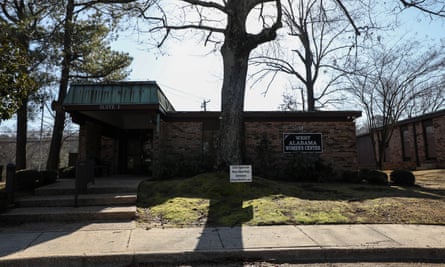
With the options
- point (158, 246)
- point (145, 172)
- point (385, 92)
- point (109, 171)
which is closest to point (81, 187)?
point (158, 246)

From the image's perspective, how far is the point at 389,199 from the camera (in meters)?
8.61

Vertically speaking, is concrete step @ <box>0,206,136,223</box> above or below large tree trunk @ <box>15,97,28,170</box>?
below

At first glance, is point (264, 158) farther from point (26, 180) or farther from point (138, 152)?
point (26, 180)

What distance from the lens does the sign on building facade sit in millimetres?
13875

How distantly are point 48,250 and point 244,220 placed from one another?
3718 mm

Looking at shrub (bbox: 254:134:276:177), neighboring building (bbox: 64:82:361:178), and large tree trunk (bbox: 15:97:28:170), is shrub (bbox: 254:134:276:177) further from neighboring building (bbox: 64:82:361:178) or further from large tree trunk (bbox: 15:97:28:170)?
large tree trunk (bbox: 15:97:28:170)

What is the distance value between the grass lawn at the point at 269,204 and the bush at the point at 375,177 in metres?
1.67

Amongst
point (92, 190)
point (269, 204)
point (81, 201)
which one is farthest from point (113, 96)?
point (269, 204)

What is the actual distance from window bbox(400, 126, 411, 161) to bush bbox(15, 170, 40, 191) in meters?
22.1

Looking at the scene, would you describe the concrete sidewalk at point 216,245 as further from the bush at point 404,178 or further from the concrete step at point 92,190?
the bush at point 404,178

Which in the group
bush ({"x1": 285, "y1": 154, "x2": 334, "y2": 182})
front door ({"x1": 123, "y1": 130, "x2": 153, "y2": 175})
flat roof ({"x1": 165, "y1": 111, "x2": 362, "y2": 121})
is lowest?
bush ({"x1": 285, "y1": 154, "x2": 334, "y2": 182})

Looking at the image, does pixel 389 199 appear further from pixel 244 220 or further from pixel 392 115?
pixel 392 115

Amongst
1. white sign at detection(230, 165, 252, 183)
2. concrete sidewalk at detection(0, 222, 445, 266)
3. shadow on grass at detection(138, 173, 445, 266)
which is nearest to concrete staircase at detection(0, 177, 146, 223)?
shadow on grass at detection(138, 173, 445, 266)

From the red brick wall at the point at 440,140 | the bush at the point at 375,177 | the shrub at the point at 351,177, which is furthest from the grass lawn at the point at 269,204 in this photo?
the red brick wall at the point at 440,140
